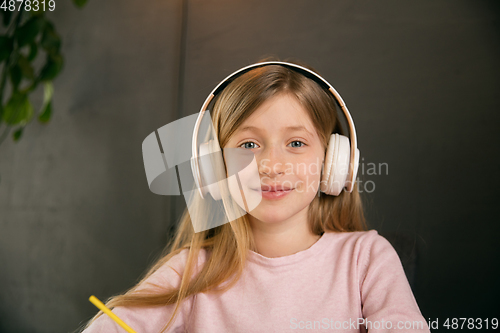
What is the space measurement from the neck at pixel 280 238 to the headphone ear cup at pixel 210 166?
0.16 meters

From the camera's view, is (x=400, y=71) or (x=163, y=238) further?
(x=163, y=238)

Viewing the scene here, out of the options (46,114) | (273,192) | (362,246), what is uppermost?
(46,114)

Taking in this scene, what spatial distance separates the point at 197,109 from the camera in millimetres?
1004

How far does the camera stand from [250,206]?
725mm

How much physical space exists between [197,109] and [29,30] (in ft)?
1.79

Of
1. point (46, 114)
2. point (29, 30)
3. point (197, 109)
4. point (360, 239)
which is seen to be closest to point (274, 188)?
point (360, 239)

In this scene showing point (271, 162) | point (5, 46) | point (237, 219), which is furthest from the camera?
point (5, 46)

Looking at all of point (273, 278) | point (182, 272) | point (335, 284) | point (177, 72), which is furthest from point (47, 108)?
point (335, 284)

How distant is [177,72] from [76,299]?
0.77 metres

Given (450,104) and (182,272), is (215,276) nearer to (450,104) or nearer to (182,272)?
(182,272)

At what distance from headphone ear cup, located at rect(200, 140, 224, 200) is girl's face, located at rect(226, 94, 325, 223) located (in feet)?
0.15

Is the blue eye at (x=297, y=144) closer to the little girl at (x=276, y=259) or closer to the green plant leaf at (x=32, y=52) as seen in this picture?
the little girl at (x=276, y=259)

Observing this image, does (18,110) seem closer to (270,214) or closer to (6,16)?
(6,16)

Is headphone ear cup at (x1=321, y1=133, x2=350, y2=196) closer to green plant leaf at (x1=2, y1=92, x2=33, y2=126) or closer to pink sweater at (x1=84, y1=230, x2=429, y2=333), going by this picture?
pink sweater at (x1=84, y1=230, x2=429, y2=333)
